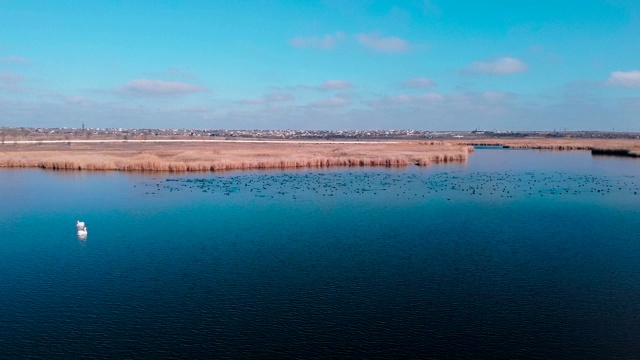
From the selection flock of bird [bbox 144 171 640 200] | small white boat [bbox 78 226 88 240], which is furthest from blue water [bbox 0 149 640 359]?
flock of bird [bbox 144 171 640 200]

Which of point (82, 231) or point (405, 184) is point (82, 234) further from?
point (405, 184)

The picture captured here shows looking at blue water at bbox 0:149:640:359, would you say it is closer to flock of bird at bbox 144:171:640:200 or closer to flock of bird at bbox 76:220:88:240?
flock of bird at bbox 76:220:88:240

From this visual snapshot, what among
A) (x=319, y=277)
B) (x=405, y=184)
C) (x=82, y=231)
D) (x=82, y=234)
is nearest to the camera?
(x=319, y=277)

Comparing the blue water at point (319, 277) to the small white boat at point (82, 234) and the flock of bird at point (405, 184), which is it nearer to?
the small white boat at point (82, 234)

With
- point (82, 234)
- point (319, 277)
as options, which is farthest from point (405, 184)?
point (82, 234)

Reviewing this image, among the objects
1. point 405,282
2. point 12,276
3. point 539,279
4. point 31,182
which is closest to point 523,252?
point 539,279

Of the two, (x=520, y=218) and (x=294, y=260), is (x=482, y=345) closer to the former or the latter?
(x=294, y=260)

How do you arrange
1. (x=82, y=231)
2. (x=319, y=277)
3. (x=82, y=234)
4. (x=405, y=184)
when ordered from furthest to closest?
(x=405, y=184) → (x=82, y=231) → (x=82, y=234) → (x=319, y=277)

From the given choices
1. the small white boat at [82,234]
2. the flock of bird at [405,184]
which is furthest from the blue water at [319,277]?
the flock of bird at [405,184]
